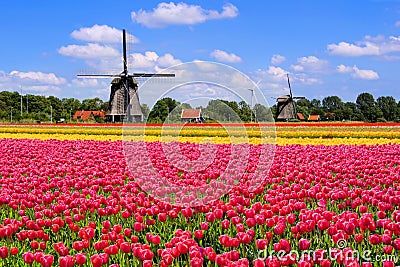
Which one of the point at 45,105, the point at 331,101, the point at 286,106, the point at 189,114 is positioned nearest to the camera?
the point at 189,114

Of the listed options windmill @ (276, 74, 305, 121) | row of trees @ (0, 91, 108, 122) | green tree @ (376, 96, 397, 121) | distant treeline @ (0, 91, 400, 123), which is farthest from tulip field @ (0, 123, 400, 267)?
row of trees @ (0, 91, 108, 122)

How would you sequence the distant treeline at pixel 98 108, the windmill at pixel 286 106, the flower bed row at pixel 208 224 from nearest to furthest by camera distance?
the flower bed row at pixel 208 224, the windmill at pixel 286 106, the distant treeline at pixel 98 108

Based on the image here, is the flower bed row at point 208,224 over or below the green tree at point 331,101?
below

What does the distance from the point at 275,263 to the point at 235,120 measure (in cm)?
701

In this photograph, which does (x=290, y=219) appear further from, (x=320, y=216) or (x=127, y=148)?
(x=127, y=148)

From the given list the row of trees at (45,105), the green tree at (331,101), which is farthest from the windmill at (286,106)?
the green tree at (331,101)

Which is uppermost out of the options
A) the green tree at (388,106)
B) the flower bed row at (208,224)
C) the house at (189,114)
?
the green tree at (388,106)

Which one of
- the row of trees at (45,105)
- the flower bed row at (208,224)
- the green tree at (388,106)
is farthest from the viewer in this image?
the row of trees at (45,105)

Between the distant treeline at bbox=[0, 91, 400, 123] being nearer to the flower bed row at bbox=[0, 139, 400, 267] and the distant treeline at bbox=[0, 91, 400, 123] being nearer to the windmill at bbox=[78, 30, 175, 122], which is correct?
the windmill at bbox=[78, 30, 175, 122]

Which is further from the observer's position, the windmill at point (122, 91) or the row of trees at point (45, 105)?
the row of trees at point (45, 105)

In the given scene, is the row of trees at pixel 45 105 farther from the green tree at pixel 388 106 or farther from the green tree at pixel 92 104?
the green tree at pixel 388 106

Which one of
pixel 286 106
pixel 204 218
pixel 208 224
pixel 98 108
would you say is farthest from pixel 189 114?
pixel 98 108

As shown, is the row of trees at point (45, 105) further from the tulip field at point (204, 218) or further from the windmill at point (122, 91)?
the tulip field at point (204, 218)

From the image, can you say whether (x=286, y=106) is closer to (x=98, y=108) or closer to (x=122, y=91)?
(x=122, y=91)
